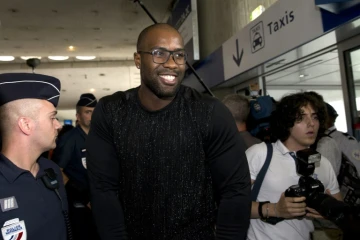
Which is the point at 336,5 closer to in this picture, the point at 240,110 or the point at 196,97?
the point at 240,110

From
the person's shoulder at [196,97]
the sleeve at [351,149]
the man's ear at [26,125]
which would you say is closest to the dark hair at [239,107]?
the sleeve at [351,149]

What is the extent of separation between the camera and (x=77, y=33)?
7020 mm

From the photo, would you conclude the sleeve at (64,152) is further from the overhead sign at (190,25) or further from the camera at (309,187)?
the overhead sign at (190,25)

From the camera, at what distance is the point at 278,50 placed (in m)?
2.91

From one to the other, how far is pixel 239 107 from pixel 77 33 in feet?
17.6

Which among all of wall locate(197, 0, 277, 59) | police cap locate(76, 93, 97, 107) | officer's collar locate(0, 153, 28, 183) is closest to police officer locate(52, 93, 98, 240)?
police cap locate(76, 93, 97, 107)

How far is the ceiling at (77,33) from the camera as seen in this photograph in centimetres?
571

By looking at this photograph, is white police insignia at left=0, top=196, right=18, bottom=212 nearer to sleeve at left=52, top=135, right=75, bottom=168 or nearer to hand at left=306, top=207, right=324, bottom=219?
hand at left=306, top=207, right=324, bottom=219

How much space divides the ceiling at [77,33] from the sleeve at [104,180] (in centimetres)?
463

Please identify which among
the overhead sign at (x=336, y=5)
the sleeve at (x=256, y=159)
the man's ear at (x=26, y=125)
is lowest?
the sleeve at (x=256, y=159)

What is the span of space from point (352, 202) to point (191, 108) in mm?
1004

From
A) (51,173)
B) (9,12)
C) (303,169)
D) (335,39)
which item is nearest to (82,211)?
(51,173)

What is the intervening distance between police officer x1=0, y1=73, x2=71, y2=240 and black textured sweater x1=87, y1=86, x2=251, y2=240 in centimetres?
17

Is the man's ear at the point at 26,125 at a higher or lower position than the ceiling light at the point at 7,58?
lower
